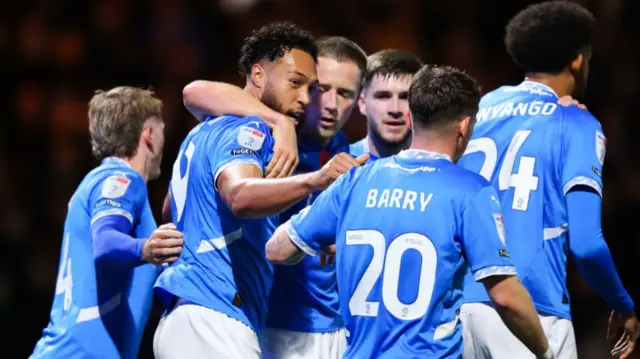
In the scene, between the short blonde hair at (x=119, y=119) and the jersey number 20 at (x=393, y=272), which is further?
the short blonde hair at (x=119, y=119)

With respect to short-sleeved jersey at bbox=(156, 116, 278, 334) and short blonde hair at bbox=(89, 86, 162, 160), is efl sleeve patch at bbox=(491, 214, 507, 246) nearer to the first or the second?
short-sleeved jersey at bbox=(156, 116, 278, 334)

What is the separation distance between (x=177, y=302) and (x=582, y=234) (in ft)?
6.08

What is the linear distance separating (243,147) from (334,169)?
498 millimetres

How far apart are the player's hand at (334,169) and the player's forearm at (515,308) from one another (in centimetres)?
72

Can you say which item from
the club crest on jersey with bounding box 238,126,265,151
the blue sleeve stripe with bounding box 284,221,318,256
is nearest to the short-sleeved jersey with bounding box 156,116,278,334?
the club crest on jersey with bounding box 238,126,265,151

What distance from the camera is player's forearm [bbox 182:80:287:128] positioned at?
480 centimetres

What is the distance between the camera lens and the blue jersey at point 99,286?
5270 mm

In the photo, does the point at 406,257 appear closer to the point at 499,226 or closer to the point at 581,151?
the point at 499,226

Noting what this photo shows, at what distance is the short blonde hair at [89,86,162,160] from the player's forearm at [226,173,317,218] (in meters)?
1.55

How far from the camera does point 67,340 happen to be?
529cm

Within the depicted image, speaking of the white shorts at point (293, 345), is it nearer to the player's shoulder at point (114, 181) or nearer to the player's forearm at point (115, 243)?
the player's forearm at point (115, 243)

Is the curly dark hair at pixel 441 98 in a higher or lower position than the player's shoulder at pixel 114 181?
higher

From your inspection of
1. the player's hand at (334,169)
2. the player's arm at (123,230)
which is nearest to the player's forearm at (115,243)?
the player's arm at (123,230)

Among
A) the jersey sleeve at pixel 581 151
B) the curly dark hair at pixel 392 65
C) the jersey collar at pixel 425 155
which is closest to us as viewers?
the jersey collar at pixel 425 155
